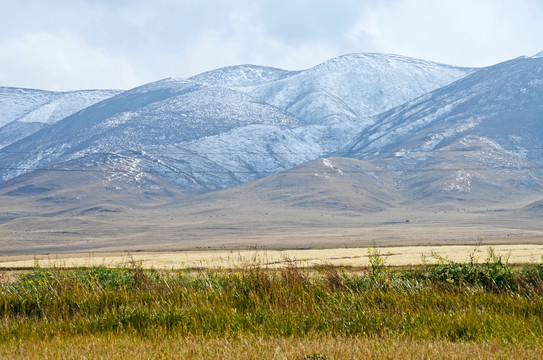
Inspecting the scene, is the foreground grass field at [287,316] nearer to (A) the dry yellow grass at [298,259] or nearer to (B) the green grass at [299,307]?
(B) the green grass at [299,307]

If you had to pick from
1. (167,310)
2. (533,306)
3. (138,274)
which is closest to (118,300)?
(167,310)

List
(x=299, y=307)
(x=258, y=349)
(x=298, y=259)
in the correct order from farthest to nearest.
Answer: (x=298, y=259) < (x=299, y=307) < (x=258, y=349)

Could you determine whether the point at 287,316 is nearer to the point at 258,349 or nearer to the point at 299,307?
the point at 299,307

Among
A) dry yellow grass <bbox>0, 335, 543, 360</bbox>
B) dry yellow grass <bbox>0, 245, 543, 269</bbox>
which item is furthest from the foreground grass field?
dry yellow grass <bbox>0, 245, 543, 269</bbox>

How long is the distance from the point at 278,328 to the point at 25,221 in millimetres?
197482

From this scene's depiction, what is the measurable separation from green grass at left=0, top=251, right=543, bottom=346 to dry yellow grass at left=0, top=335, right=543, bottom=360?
56 cm

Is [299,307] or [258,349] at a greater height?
[299,307]

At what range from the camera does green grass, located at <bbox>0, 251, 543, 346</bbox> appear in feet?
44.1

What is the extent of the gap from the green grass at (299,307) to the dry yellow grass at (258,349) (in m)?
0.56

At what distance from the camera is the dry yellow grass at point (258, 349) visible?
11156 millimetres

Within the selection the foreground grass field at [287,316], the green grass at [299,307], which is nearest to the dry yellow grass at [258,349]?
the foreground grass field at [287,316]

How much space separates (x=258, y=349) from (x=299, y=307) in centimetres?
363

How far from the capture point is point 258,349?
38.7 feet

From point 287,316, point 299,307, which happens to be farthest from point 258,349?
point 299,307
